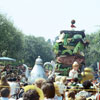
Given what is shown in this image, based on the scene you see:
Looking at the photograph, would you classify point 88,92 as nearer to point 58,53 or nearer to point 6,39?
point 58,53

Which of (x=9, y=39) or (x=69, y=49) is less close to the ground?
(x=9, y=39)

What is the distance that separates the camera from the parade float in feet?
58.9

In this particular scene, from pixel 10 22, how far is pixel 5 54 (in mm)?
7119

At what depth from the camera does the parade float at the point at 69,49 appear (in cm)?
1794

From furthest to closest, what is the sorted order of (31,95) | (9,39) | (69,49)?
(9,39) → (69,49) → (31,95)

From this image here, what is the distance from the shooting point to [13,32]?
4731cm

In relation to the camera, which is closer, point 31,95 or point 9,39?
point 31,95

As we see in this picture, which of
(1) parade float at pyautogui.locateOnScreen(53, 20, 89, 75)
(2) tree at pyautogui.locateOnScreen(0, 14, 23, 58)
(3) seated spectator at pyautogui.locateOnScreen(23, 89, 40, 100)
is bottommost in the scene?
(3) seated spectator at pyautogui.locateOnScreen(23, 89, 40, 100)

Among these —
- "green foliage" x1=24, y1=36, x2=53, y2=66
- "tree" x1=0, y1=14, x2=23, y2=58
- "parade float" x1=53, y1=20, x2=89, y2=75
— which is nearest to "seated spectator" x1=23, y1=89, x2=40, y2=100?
"parade float" x1=53, y1=20, x2=89, y2=75

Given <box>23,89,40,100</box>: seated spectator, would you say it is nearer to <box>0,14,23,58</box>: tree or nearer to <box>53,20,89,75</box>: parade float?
<box>53,20,89,75</box>: parade float

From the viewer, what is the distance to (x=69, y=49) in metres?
18.0

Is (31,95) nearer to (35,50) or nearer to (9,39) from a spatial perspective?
(9,39)

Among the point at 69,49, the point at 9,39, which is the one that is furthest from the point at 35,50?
the point at 69,49

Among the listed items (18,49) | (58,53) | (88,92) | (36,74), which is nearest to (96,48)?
(18,49)
